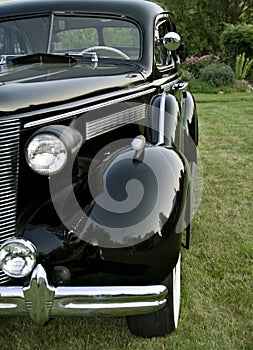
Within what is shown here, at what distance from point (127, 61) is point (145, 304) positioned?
1.83m

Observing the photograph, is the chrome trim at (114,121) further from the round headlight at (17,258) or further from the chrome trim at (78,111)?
the round headlight at (17,258)

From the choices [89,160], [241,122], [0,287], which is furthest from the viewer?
[241,122]

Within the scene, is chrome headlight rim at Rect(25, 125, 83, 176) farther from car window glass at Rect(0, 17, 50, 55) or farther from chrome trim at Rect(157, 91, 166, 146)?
car window glass at Rect(0, 17, 50, 55)

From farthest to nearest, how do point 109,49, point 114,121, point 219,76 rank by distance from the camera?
point 219,76, point 109,49, point 114,121

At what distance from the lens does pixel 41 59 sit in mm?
2799

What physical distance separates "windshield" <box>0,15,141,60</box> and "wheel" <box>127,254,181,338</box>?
169 centimetres

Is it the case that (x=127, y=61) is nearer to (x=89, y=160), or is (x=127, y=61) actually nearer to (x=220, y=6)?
(x=89, y=160)

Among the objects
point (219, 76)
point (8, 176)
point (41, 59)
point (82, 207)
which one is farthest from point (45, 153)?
point (219, 76)

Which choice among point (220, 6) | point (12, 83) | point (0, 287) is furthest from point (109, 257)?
point (220, 6)

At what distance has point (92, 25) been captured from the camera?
3.22 m

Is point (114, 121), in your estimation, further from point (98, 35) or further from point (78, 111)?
point (98, 35)

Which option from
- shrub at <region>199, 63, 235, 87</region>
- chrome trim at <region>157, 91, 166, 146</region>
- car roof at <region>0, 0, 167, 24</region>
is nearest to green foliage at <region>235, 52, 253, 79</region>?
shrub at <region>199, 63, 235, 87</region>

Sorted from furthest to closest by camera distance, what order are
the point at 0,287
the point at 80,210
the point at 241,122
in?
the point at 241,122
the point at 80,210
the point at 0,287

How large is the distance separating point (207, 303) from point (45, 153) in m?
1.39
